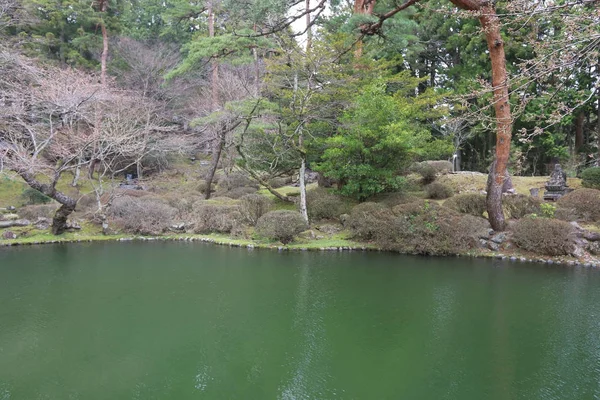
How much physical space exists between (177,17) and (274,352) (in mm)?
16911

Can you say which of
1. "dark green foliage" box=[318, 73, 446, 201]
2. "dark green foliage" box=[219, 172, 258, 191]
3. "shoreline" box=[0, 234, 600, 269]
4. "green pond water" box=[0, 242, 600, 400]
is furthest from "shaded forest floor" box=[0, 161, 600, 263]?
"green pond water" box=[0, 242, 600, 400]

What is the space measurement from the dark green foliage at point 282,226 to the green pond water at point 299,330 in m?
1.68

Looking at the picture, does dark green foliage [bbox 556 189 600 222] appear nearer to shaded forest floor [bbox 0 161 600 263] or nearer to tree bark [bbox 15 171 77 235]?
shaded forest floor [bbox 0 161 600 263]

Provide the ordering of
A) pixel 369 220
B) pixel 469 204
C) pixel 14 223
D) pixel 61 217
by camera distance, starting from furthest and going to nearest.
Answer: pixel 14 223
pixel 61 217
pixel 469 204
pixel 369 220

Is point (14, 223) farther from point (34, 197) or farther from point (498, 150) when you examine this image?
point (498, 150)

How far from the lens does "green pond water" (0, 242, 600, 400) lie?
386 cm

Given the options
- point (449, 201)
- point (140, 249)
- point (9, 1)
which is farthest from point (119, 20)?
point (449, 201)

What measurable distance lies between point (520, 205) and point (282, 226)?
6.06 meters

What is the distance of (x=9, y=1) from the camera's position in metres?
14.3

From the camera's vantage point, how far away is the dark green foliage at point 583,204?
31.6 ft

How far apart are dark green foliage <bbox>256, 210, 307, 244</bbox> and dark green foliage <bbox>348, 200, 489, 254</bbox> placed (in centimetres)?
166

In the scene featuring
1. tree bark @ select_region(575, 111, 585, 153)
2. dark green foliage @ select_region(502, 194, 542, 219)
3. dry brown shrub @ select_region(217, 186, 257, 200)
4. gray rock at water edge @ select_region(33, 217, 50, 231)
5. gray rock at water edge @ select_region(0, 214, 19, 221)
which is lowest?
gray rock at water edge @ select_region(33, 217, 50, 231)

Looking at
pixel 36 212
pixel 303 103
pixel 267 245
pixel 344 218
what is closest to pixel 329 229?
pixel 344 218

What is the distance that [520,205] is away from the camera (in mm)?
9961
